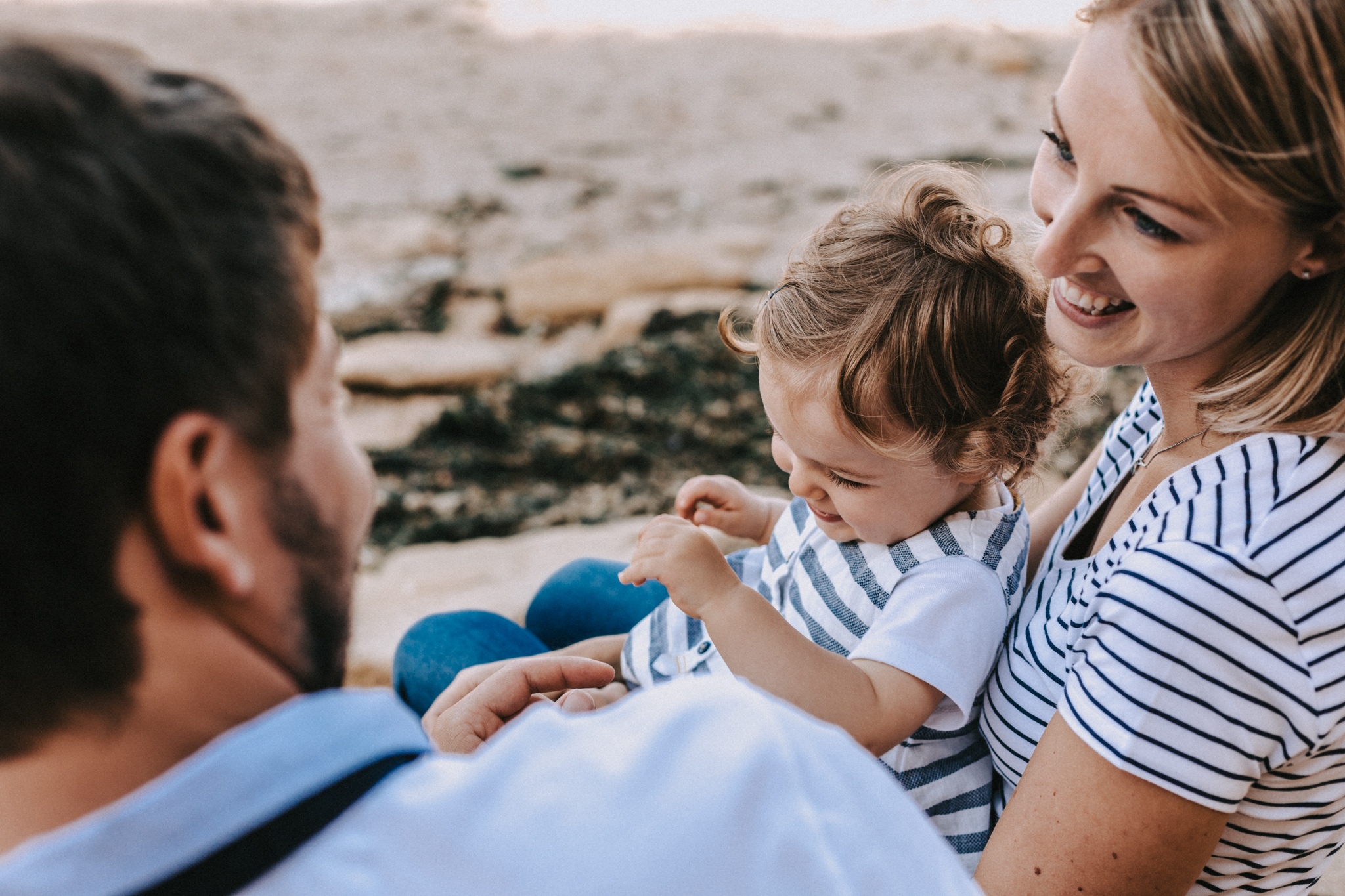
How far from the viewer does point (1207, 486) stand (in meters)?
1.12

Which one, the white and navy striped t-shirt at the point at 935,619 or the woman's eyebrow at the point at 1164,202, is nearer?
the woman's eyebrow at the point at 1164,202

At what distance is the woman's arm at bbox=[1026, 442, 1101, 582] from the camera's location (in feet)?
5.60

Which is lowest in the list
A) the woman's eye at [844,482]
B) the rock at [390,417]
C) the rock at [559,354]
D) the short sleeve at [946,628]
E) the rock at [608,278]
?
the rock at [390,417]

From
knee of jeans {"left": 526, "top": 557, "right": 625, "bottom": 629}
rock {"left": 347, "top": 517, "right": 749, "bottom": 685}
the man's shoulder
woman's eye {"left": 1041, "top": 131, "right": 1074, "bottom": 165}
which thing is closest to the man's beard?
the man's shoulder

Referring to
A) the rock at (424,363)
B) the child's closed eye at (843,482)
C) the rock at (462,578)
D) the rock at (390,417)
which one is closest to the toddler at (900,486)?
the child's closed eye at (843,482)

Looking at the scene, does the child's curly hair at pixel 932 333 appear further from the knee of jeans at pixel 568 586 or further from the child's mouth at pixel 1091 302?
the knee of jeans at pixel 568 586

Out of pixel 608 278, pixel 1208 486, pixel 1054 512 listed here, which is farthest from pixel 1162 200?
pixel 608 278

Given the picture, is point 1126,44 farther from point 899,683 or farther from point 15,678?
point 15,678

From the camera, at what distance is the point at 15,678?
0.68 metres

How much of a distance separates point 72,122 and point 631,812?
587 millimetres

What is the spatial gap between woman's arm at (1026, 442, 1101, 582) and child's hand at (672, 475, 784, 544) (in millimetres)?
484

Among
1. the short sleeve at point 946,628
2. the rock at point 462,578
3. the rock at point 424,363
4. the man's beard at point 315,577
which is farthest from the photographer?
the rock at point 424,363

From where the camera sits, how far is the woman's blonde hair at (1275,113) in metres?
1.01

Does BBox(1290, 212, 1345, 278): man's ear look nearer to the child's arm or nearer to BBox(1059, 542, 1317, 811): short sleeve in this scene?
BBox(1059, 542, 1317, 811): short sleeve
